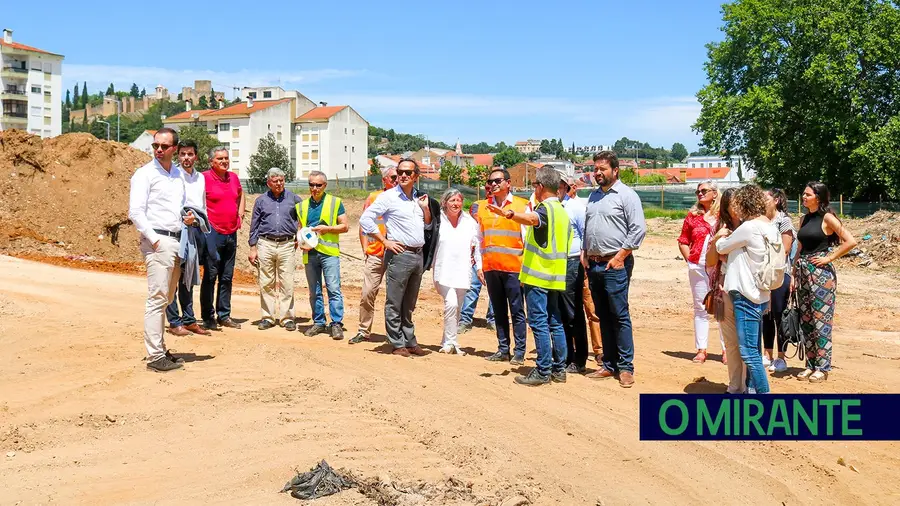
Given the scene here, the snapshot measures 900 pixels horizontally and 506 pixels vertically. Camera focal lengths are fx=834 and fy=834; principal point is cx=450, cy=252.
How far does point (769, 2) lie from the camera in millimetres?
42469

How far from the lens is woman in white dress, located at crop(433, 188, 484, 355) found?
9.23m

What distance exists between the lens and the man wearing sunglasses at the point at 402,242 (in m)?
8.95

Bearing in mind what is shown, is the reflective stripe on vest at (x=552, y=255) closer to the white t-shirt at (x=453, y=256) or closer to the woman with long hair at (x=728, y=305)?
the woman with long hair at (x=728, y=305)

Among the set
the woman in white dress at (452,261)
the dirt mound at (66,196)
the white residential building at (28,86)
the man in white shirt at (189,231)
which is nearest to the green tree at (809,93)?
the dirt mound at (66,196)

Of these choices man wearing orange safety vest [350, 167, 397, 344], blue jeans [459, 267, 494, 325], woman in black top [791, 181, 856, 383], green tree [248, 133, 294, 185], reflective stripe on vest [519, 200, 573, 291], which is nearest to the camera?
reflective stripe on vest [519, 200, 573, 291]

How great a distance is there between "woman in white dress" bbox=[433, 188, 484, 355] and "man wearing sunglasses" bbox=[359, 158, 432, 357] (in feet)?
0.74

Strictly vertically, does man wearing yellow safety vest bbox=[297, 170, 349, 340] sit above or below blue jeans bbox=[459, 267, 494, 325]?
above

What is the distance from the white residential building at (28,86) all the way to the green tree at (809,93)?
71220 millimetres

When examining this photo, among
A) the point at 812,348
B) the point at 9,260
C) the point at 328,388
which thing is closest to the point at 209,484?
the point at 328,388

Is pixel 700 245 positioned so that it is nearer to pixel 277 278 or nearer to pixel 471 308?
pixel 471 308

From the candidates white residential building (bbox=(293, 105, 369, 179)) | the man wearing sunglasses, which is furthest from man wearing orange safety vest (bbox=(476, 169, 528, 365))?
white residential building (bbox=(293, 105, 369, 179))

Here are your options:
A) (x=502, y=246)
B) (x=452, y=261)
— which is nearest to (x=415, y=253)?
(x=452, y=261)

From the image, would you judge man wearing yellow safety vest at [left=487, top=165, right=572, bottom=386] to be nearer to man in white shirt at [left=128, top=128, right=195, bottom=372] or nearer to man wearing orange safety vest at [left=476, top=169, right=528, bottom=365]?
man wearing orange safety vest at [left=476, top=169, right=528, bottom=365]

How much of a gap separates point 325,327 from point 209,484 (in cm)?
502
